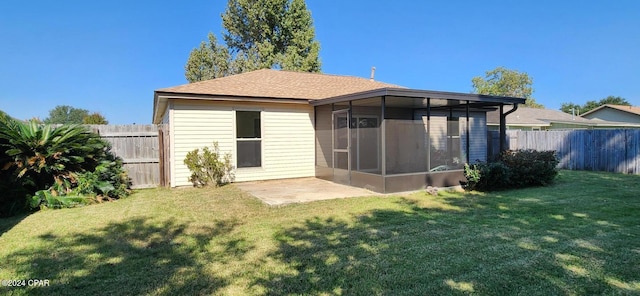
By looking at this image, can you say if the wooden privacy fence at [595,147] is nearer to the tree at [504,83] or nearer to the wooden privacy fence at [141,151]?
the wooden privacy fence at [141,151]

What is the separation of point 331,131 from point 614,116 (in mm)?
32474

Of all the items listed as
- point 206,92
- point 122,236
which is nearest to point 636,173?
point 206,92

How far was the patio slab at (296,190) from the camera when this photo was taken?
6902mm

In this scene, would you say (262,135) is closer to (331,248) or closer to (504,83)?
(331,248)

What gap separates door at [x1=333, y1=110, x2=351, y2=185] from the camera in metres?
8.70

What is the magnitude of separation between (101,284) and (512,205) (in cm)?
643

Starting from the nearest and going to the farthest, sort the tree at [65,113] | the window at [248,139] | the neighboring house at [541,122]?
the window at [248,139] < the neighboring house at [541,122] < the tree at [65,113]

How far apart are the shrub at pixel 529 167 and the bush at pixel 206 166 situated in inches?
294

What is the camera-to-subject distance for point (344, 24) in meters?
22.1

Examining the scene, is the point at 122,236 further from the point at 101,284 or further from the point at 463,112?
the point at 463,112

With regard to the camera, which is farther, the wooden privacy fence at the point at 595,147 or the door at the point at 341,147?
the wooden privacy fence at the point at 595,147

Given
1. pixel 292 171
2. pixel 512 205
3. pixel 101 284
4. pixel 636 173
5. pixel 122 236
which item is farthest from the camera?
pixel 636 173

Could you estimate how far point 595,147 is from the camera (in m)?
12.5

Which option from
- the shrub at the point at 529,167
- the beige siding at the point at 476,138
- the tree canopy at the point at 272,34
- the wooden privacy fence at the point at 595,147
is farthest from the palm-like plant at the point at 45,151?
the tree canopy at the point at 272,34
